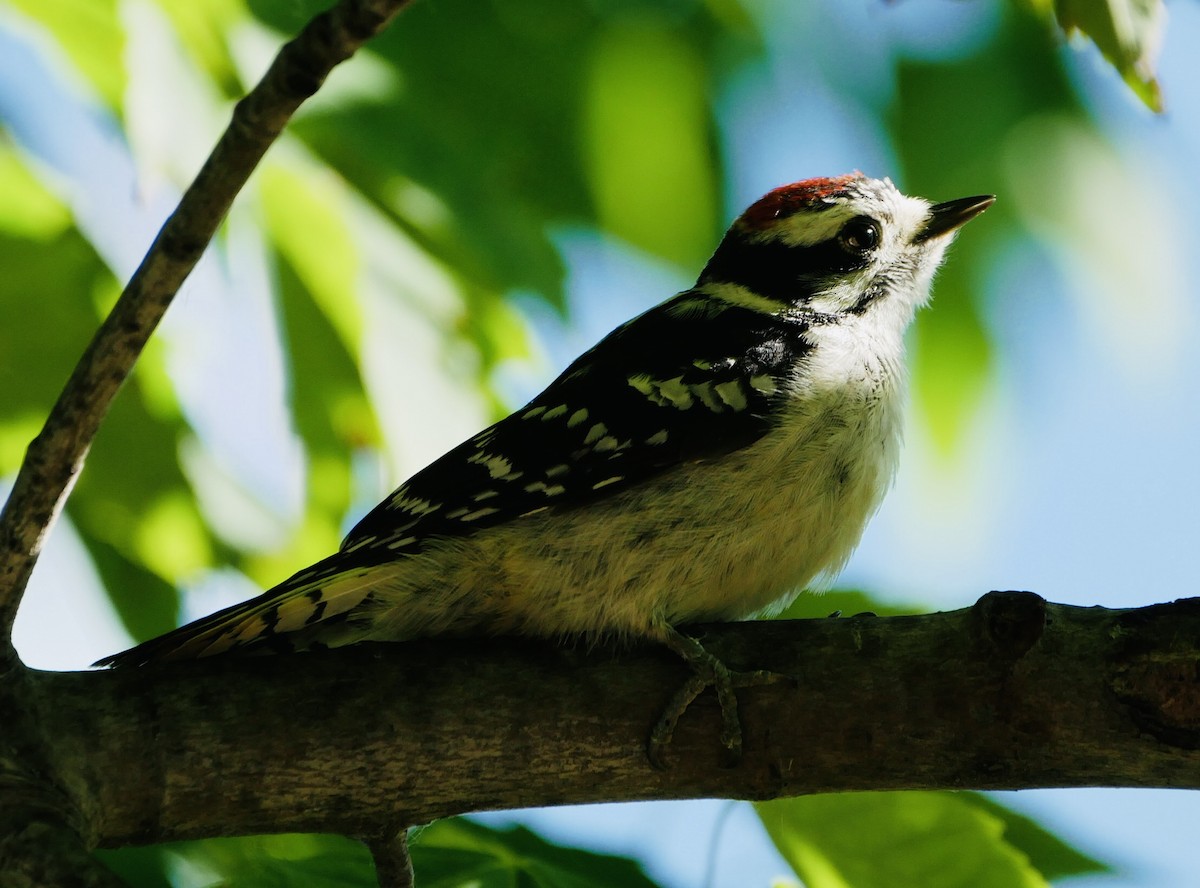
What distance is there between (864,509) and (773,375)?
417 mm

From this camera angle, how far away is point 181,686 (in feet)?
8.48

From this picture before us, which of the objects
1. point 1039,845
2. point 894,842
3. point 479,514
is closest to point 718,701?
point 894,842

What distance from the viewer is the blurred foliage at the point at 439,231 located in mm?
2869

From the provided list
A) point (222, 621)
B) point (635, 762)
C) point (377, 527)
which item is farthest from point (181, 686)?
point (635, 762)

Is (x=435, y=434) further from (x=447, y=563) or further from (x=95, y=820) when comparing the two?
(x=95, y=820)

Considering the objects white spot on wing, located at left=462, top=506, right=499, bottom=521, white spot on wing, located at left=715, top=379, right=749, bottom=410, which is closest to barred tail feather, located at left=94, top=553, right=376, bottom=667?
white spot on wing, located at left=462, top=506, right=499, bottom=521

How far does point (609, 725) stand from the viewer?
2.65 metres

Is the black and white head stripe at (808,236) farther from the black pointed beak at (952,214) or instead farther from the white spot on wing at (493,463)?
the white spot on wing at (493,463)

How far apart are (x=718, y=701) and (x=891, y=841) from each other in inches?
22.5

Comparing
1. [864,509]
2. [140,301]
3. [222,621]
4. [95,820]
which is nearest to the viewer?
[140,301]

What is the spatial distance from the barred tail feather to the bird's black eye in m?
1.86

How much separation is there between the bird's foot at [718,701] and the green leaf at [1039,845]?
2.12ft

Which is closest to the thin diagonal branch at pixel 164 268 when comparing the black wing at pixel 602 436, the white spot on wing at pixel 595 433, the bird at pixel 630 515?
the bird at pixel 630 515

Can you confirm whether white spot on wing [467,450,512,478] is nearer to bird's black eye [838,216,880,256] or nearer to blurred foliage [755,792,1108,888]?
blurred foliage [755,792,1108,888]
